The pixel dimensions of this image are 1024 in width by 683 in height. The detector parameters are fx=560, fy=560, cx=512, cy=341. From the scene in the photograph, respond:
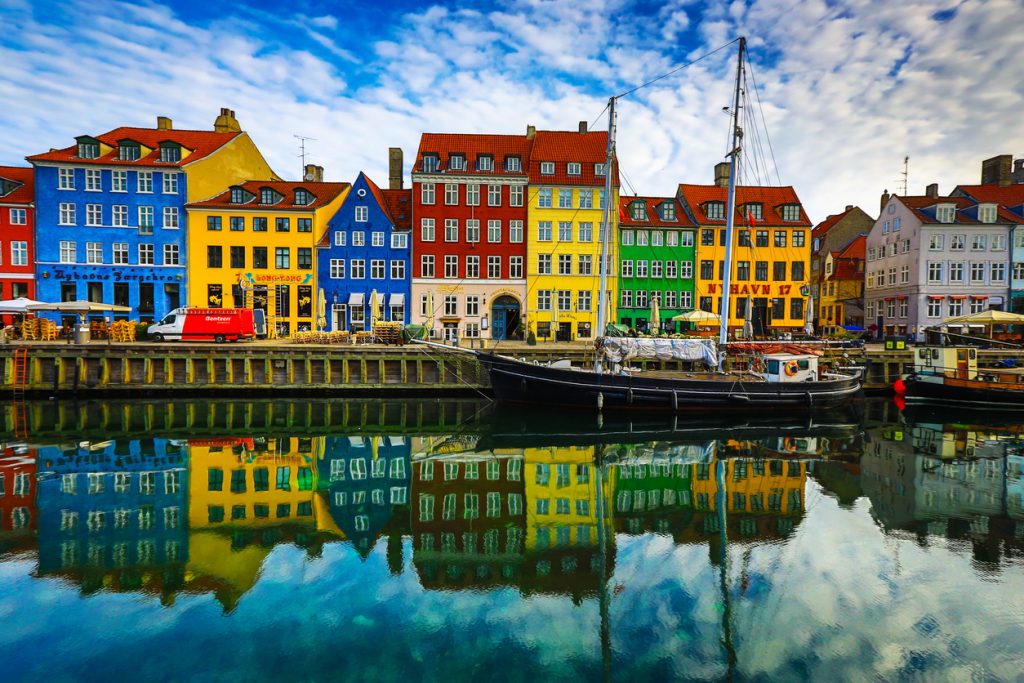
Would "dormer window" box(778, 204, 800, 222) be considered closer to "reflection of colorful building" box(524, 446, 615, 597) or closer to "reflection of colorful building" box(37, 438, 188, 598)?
"reflection of colorful building" box(524, 446, 615, 597)

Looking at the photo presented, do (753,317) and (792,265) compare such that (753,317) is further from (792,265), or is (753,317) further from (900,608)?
(900,608)

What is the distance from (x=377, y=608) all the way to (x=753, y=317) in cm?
4294

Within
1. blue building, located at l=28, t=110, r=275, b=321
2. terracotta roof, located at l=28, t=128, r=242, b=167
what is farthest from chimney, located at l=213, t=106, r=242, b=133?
blue building, located at l=28, t=110, r=275, b=321

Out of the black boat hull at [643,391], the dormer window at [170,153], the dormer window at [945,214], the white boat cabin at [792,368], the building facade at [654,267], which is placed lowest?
the black boat hull at [643,391]

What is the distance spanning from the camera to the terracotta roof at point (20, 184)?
136 feet

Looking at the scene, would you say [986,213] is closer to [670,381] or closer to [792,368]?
[792,368]

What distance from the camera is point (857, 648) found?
28.3ft

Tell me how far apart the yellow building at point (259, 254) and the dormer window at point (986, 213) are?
51.2m

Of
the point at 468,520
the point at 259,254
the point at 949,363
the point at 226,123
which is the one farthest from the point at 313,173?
the point at 949,363

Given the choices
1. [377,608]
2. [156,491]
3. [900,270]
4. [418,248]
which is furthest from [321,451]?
[900,270]

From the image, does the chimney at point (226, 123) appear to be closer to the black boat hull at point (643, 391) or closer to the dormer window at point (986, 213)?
the black boat hull at point (643, 391)

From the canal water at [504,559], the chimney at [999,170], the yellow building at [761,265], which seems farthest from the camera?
the chimney at [999,170]

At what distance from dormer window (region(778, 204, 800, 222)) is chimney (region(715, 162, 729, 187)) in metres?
6.25

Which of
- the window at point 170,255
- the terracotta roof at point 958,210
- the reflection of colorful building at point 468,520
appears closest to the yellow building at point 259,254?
the window at point 170,255
